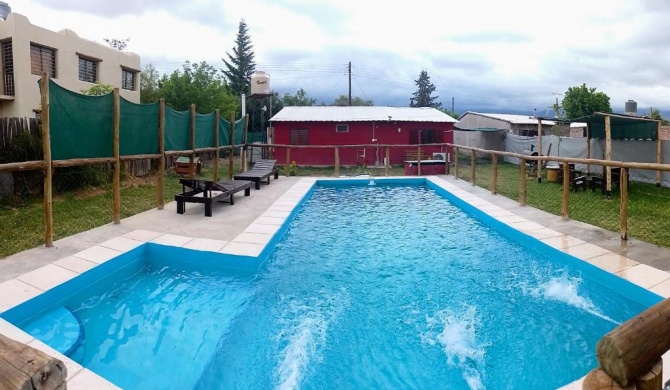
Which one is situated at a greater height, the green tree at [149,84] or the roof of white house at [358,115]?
the green tree at [149,84]

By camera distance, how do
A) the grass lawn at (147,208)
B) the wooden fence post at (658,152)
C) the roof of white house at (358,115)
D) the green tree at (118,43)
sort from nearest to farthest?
the grass lawn at (147,208), the wooden fence post at (658,152), the roof of white house at (358,115), the green tree at (118,43)

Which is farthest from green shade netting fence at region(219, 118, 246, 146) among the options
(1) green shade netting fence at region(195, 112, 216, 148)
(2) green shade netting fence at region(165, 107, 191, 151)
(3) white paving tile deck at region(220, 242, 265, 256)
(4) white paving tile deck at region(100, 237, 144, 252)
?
(3) white paving tile deck at region(220, 242, 265, 256)

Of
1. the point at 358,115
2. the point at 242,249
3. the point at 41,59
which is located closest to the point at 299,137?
the point at 358,115

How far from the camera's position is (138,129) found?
25.6 feet

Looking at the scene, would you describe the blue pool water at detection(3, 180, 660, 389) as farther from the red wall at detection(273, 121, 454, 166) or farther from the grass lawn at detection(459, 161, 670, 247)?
the red wall at detection(273, 121, 454, 166)

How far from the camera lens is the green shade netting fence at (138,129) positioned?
738 cm

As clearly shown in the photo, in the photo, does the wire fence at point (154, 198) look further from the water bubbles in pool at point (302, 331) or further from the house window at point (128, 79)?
the house window at point (128, 79)

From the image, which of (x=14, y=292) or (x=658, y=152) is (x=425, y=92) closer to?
(x=658, y=152)

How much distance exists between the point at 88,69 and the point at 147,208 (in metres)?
13.1

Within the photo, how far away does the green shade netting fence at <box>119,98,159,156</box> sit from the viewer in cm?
738

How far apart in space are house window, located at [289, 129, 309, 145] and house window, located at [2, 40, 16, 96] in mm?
11492

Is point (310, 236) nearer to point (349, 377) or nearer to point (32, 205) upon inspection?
point (349, 377)

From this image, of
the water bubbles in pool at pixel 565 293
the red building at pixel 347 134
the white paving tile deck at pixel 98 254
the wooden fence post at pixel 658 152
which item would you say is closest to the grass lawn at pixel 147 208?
the wooden fence post at pixel 658 152

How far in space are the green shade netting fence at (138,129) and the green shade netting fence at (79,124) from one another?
34 cm
